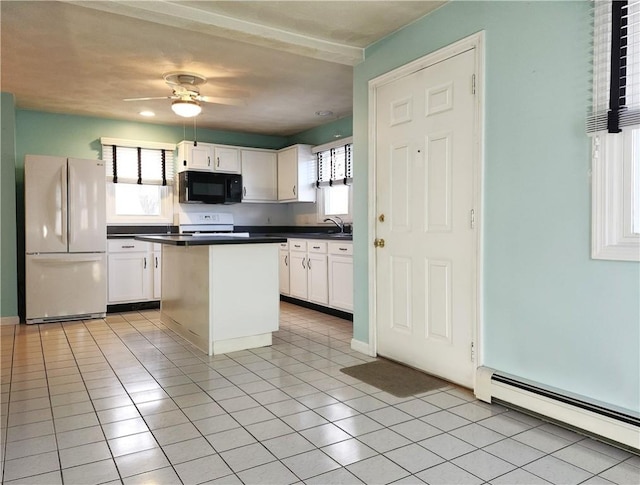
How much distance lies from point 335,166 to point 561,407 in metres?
4.35

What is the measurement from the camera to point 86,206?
16.2 ft

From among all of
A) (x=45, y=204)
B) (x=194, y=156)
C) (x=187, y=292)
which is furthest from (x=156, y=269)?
(x=187, y=292)

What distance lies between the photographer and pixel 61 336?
4.24 metres

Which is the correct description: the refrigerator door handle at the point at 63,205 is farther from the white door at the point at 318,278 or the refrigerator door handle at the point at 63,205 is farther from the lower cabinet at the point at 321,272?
the white door at the point at 318,278

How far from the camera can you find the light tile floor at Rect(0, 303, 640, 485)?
1837 mm

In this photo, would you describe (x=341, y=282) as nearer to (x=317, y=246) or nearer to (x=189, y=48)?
(x=317, y=246)

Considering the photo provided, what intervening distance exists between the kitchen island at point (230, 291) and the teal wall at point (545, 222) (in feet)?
6.01

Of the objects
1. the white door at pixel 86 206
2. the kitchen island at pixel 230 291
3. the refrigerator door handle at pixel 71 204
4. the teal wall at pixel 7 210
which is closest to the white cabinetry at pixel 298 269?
the kitchen island at pixel 230 291

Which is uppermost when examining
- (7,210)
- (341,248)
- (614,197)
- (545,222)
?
(7,210)

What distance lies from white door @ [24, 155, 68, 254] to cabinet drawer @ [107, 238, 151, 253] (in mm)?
567

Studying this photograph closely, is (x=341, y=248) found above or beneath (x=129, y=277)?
above

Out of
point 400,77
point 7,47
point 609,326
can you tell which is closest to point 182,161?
point 7,47

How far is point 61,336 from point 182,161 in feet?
9.08

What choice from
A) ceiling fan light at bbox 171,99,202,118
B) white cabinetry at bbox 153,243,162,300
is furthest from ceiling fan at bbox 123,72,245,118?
white cabinetry at bbox 153,243,162,300
